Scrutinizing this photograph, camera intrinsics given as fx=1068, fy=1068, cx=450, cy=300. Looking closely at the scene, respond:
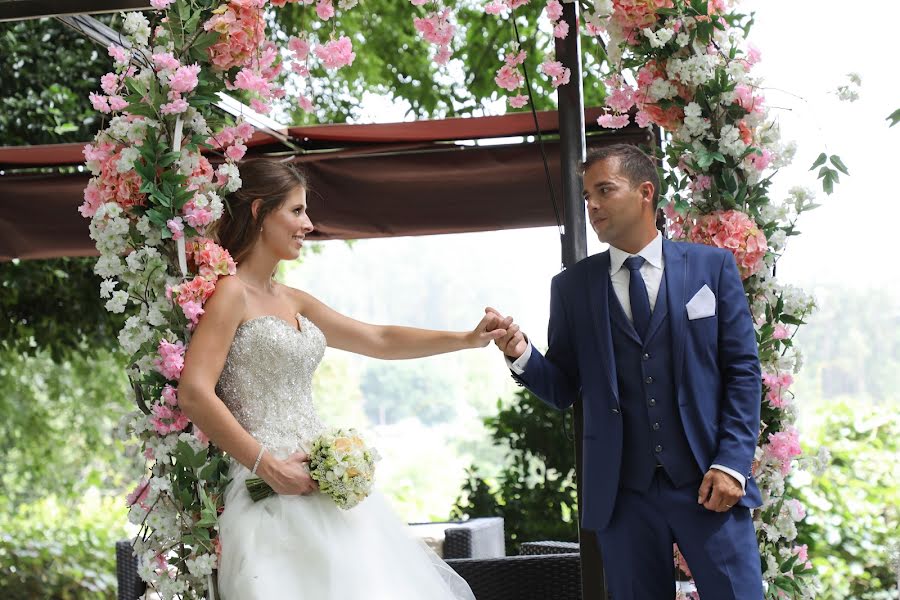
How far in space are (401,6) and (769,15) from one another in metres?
3.79

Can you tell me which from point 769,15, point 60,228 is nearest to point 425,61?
point 769,15

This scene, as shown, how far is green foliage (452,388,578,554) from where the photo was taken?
254 inches

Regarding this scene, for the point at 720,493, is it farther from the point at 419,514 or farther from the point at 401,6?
the point at 419,514

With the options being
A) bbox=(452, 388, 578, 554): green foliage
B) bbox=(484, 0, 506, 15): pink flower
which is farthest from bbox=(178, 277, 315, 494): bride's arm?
bbox=(452, 388, 578, 554): green foliage

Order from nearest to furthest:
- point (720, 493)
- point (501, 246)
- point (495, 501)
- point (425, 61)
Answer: point (720, 493) < point (495, 501) < point (425, 61) < point (501, 246)

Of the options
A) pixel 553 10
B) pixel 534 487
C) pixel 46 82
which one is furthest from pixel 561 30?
pixel 46 82

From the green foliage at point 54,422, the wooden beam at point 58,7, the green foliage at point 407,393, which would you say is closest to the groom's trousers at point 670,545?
the wooden beam at point 58,7

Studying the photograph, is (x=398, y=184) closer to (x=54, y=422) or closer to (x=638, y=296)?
(x=638, y=296)

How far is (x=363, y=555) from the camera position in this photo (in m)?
3.30

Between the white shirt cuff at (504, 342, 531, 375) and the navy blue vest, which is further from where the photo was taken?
the white shirt cuff at (504, 342, 531, 375)

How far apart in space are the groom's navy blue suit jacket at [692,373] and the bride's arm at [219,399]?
89 centimetres

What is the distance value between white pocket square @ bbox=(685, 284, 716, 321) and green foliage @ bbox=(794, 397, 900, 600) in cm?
358

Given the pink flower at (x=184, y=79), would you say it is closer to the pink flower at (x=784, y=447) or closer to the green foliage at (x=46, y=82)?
the pink flower at (x=784, y=447)

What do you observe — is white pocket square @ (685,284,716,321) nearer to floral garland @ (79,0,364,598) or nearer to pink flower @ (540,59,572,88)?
pink flower @ (540,59,572,88)
